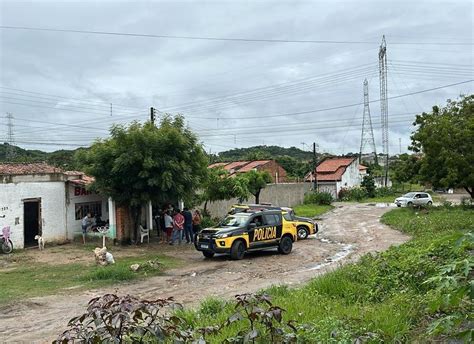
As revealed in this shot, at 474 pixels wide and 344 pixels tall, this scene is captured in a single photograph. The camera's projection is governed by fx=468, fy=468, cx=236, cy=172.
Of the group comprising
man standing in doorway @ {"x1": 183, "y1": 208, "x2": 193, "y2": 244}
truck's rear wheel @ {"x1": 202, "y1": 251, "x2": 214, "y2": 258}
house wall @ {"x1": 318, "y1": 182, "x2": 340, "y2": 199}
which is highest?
house wall @ {"x1": 318, "y1": 182, "x2": 340, "y2": 199}

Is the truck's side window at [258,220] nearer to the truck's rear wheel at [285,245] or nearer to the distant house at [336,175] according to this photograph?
the truck's rear wheel at [285,245]

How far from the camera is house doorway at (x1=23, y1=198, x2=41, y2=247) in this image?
2206cm

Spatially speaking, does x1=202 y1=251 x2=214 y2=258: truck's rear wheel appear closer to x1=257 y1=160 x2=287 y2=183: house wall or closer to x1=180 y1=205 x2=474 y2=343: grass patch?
x1=180 y1=205 x2=474 y2=343: grass patch

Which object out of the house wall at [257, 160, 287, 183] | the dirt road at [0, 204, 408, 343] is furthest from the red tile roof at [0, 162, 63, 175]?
the house wall at [257, 160, 287, 183]

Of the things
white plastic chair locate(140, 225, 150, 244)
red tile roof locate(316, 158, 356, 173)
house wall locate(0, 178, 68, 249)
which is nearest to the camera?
house wall locate(0, 178, 68, 249)

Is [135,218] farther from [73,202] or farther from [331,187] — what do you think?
[331,187]

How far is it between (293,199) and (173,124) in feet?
84.5

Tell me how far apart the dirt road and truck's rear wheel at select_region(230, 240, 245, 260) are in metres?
0.32

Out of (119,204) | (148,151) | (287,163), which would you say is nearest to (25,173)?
(119,204)

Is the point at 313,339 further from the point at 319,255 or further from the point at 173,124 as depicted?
the point at 173,124

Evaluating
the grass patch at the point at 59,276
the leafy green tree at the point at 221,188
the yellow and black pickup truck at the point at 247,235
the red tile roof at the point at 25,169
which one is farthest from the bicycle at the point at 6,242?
the leafy green tree at the point at 221,188

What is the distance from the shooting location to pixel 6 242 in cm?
1970

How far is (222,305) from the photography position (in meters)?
8.27

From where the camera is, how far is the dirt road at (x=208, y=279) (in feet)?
31.8
